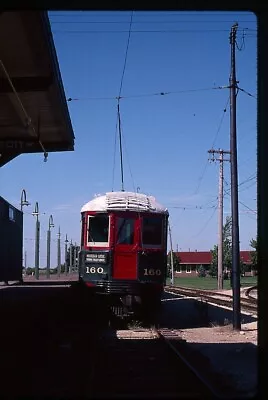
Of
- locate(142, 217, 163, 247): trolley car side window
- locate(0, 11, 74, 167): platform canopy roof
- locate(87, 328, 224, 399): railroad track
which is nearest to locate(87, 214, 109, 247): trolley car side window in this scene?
locate(142, 217, 163, 247): trolley car side window

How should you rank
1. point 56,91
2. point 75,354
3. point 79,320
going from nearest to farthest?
point 75,354 → point 56,91 → point 79,320

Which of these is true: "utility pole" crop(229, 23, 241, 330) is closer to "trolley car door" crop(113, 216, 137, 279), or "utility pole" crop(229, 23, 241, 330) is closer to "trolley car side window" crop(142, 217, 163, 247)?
"trolley car side window" crop(142, 217, 163, 247)

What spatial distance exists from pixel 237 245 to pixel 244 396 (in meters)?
8.74

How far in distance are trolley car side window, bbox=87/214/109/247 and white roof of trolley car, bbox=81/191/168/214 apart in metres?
0.24

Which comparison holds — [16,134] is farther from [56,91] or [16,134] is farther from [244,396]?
[244,396]

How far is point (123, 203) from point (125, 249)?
123 cm

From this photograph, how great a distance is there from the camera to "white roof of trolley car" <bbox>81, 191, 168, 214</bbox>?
1633cm

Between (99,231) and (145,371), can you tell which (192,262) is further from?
(145,371)

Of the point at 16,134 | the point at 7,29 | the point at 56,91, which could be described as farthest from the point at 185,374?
the point at 16,134

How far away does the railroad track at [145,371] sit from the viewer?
319 inches

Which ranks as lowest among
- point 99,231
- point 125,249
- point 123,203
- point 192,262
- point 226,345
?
point 226,345

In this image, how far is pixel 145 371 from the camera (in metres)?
10.0

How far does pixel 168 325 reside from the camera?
18.1 metres

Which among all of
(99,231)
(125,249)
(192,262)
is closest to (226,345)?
(125,249)
